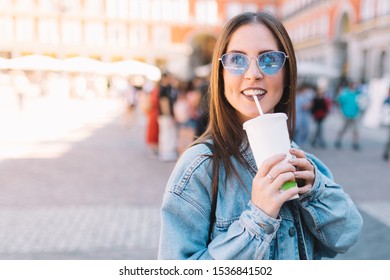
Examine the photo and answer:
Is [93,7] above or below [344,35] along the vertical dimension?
below

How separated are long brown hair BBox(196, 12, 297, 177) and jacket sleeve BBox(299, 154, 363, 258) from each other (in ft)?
0.74

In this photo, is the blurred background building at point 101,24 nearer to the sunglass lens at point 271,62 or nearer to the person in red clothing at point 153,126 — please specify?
the sunglass lens at point 271,62

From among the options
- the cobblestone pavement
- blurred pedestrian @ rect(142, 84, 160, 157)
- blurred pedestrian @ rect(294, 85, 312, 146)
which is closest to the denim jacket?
the cobblestone pavement

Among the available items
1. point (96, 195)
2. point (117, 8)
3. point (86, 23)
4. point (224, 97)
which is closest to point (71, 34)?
point (86, 23)

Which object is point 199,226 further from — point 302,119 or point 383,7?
point 383,7

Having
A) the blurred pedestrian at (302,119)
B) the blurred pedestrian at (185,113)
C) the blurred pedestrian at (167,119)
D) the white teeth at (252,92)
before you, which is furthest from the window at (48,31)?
the blurred pedestrian at (302,119)

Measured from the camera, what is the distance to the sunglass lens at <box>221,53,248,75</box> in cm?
122

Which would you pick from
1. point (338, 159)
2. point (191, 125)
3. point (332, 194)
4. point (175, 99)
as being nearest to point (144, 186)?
point (191, 125)

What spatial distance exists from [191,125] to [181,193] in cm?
642

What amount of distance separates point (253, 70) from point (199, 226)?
45 cm

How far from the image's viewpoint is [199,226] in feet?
3.89

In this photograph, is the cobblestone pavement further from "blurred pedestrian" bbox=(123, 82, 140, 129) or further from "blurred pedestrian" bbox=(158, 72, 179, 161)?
"blurred pedestrian" bbox=(123, 82, 140, 129)

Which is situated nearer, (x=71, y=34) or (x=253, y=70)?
(x=253, y=70)

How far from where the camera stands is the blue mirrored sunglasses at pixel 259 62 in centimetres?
122
